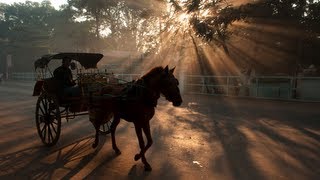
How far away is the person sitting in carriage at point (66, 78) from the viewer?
8.50 m

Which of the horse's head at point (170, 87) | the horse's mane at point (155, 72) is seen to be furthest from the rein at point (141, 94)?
the horse's head at point (170, 87)

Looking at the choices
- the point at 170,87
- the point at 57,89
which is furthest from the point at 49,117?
the point at 170,87

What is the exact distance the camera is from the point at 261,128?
36.3 ft

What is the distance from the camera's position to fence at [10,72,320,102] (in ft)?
65.0

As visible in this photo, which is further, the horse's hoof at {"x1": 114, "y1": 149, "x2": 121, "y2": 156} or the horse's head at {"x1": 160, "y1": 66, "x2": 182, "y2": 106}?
the horse's hoof at {"x1": 114, "y1": 149, "x2": 121, "y2": 156}

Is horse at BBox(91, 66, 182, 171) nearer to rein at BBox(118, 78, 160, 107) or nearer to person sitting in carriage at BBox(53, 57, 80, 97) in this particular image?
rein at BBox(118, 78, 160, 107)

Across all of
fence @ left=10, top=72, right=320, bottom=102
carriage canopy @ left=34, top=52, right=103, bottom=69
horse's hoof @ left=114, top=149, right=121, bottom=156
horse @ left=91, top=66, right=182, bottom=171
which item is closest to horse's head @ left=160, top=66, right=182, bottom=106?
horse @ left=91, top=66, right=182, bottom=171

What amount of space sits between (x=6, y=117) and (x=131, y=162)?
8746mm

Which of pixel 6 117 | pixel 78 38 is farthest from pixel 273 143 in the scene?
pixel 78 38

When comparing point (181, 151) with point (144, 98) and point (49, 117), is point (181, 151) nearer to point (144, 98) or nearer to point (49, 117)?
point (144, 98)

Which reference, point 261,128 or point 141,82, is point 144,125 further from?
point 261,128

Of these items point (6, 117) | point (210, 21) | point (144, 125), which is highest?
point (210, 21)

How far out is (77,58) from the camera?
927cm

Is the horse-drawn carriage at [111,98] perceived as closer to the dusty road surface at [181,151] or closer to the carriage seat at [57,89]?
the carriage seat at [57,89]
